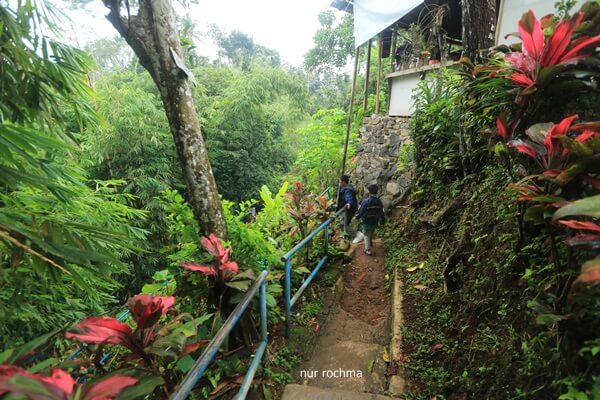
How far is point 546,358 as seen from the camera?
4.47 ft

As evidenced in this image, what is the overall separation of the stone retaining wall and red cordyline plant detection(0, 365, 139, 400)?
18.3 feet

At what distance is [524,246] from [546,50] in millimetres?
1091

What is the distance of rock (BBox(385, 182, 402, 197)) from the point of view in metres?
6.16

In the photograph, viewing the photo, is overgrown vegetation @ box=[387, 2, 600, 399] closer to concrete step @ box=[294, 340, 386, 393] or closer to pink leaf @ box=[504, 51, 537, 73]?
pink leaf @ box=[504, 51, 537, 73]

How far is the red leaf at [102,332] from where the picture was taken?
3.60 ft

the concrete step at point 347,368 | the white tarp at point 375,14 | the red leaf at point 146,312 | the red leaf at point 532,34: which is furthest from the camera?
the white tarp at point 375,14

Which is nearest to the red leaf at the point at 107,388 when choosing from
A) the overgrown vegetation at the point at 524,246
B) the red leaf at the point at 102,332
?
the red leaf at the point at 102,332

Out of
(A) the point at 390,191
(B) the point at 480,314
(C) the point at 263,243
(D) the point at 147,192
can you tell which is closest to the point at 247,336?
(C) the point at 263,243

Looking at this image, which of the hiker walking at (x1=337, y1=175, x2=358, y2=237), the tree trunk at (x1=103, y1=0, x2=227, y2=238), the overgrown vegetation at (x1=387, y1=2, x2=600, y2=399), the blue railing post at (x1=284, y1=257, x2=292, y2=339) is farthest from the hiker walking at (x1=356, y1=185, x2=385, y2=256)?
the tree trunk at (x1=103, y1=0, x2=227, y2=238)

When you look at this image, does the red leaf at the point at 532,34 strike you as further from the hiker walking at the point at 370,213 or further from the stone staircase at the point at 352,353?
the hiker walking at the point at 370,213

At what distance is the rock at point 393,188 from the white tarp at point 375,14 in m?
2.96

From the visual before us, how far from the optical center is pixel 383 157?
22.5 feet

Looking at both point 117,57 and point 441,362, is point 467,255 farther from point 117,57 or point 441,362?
point 117,57

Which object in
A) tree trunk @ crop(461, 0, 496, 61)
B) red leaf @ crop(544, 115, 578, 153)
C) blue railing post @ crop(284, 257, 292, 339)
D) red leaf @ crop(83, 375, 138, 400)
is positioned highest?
tree trunk @ crop(461, 0, 496, 61)
